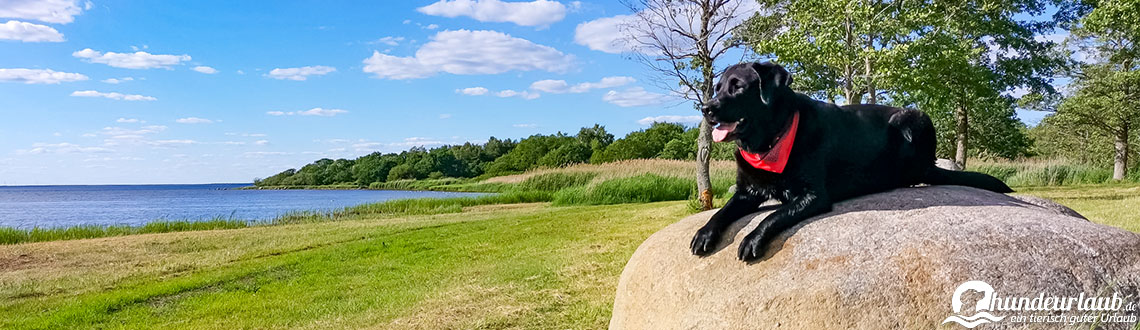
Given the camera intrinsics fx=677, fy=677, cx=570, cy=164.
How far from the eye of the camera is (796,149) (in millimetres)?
3533

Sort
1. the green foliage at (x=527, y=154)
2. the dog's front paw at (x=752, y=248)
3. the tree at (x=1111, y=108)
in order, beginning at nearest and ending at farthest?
1. the dog's front paw at (x=752, y=248)
2. the tree at (x=1111, y=108)
3. the green foliage at (x=527, y=154)

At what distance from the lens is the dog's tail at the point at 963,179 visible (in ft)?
14.1

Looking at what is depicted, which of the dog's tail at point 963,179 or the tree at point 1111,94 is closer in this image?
the dog's tail at point 963,179

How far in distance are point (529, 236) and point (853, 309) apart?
9691 millimetres

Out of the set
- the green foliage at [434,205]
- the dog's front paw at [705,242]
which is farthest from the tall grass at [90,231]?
the dog's front paw at [705,242]

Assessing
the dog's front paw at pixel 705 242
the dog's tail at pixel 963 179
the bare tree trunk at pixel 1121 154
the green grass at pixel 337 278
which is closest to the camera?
the dog's front paw at pixel 705 242

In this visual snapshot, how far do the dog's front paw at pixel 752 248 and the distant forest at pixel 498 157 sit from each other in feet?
178

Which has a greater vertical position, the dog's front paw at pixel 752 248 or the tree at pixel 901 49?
the tree at pixel 901 49

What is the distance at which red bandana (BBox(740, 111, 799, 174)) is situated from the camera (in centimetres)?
350

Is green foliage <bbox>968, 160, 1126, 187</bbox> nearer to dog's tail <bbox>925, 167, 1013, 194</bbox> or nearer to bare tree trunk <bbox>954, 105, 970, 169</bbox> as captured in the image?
bare tree trunk <bbox>954, 105, 970, 169</bbox>

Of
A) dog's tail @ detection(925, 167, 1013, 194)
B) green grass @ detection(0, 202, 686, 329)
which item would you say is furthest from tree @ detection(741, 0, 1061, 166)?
dog's tail @ detection(925, 167, 1013, 194)

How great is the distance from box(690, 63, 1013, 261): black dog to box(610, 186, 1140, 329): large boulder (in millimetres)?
115

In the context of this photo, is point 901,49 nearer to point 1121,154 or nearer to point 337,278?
point 337,278

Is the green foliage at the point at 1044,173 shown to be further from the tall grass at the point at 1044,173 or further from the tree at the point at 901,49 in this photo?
the tree at the point at 901,49
